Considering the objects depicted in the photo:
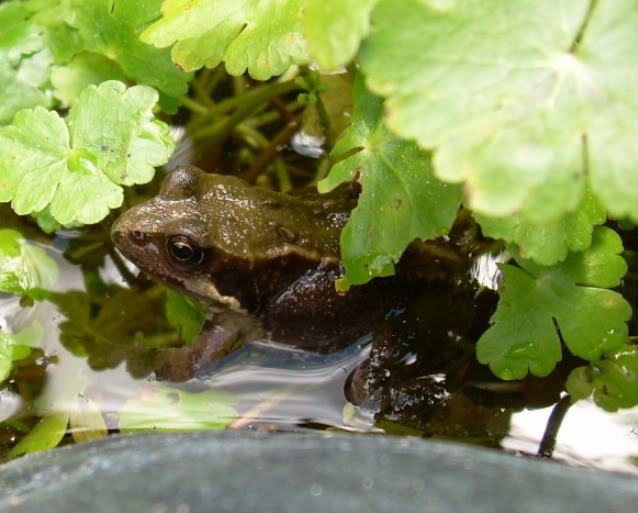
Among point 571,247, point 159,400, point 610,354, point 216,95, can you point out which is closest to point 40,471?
point 159,400

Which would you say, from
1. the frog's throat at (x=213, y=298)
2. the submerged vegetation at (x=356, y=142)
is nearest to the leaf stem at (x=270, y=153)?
the submerged vegetation at (x=356, y=142)

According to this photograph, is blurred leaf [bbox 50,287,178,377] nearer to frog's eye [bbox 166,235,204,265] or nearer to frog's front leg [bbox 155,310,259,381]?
frog's front leg [bbox 155,310,259,381]

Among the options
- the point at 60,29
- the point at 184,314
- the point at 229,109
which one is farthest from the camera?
the point at 229,109

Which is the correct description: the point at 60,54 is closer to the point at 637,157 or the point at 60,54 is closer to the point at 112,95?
the point at 112,95

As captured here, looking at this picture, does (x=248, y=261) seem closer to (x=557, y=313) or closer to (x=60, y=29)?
(x=557, y=313)

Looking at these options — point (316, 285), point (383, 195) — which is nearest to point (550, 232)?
point (383, 195)

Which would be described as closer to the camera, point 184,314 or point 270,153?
point 184,314
